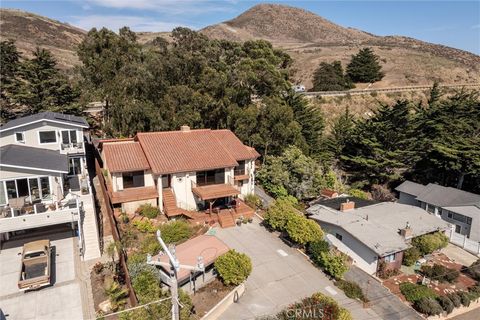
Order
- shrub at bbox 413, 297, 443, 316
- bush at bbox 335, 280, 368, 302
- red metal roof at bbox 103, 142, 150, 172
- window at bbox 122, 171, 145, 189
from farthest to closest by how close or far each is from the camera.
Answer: window at bbox 122, 171, 145, 189, red metal roof at bbox 103, 142, 150, 172, bush at bbox 335, 280, 368, 302, shrub at bbox 413, 297, 443, 316

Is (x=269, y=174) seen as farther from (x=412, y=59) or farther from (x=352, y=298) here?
(x=412, y=59)

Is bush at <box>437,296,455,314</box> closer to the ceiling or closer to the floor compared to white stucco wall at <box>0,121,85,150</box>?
closer to the floor

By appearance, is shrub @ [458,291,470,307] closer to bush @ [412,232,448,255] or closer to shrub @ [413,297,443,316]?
shrub @ [413,297,443,316]

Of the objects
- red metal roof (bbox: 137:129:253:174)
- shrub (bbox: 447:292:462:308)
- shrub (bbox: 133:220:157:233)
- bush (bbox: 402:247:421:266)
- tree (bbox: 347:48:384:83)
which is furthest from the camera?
tree (bbox: 347:48:384:83)

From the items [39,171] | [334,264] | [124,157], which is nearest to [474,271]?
[334,264]

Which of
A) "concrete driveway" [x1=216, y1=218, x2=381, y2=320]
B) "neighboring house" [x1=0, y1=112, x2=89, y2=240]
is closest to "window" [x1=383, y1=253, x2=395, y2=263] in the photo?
"concrete driveway" [x1=216, y1=218, x2=381, y2=320]

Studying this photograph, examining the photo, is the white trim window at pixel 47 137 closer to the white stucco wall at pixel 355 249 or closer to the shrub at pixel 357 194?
the white stucco wall at pixel 355 249

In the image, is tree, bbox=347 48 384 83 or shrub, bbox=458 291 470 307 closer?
shrub, bbox=458 291 470 307
